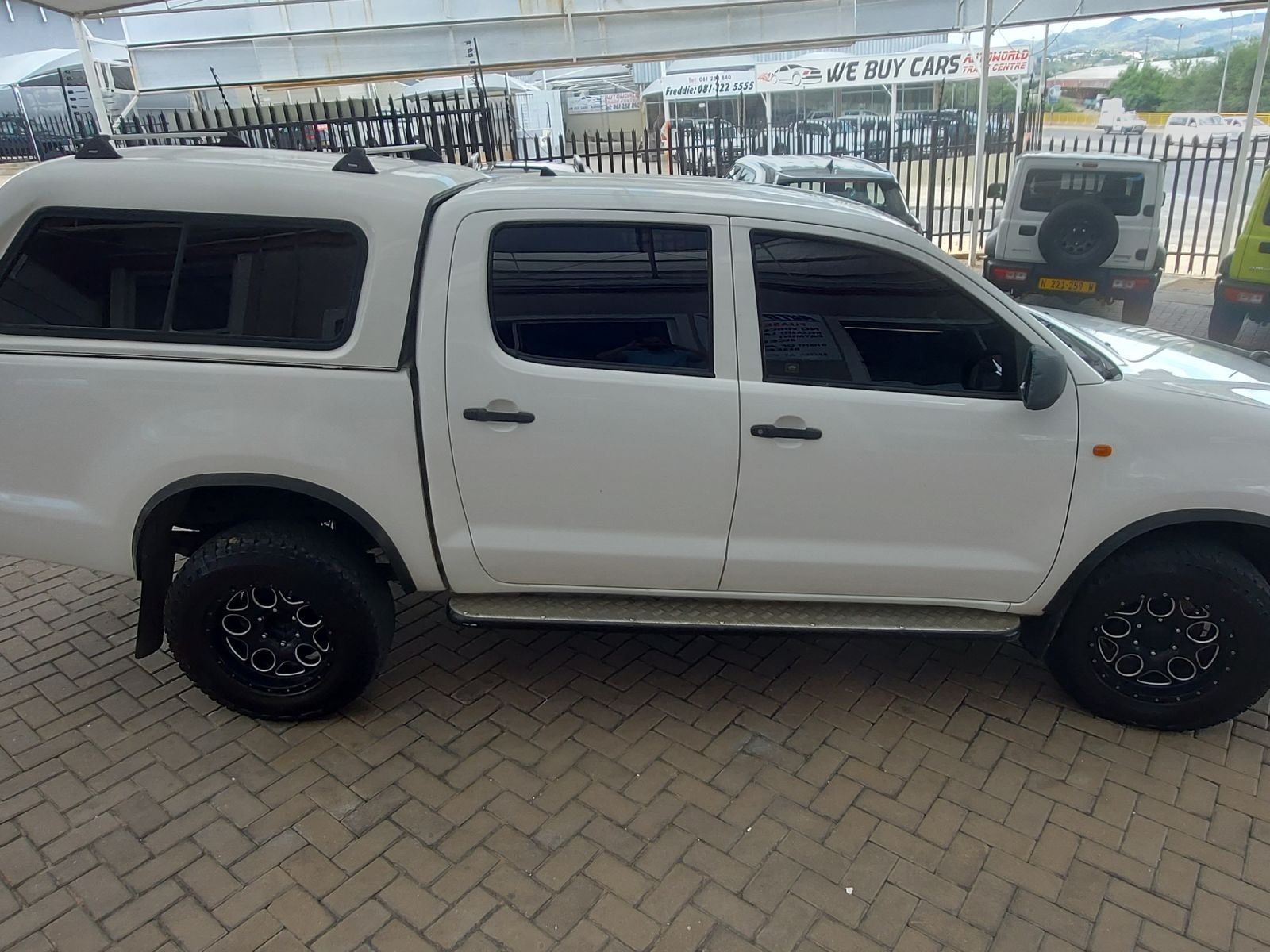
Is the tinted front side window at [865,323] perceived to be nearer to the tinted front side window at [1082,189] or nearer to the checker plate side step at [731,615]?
the checker plate side step at [731,615]

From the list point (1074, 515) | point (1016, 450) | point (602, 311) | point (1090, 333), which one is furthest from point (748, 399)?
point (1090, 333)

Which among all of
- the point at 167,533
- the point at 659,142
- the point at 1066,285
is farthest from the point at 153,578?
the point at 659,142

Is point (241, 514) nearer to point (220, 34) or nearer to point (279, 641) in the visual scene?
point (279, 641)

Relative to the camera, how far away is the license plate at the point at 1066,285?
7961 mm

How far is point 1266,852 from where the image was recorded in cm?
266

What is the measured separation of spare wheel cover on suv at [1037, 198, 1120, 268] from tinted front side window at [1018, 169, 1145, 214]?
0.17 metres

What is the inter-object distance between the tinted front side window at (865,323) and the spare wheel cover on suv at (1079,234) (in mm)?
5928

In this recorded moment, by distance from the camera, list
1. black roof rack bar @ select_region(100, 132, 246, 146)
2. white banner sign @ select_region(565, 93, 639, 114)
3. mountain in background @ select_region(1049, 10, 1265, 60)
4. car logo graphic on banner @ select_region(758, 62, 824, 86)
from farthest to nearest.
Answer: white banner sign @ select_region(565, 93, 639, 114)
car logo graphic on banner @ select_region(758, 62, 824, 86)
mountain in background @ select_region(1049, 10, 1265, 60)
black roof rack bar @ select_region(100, 132, 246, 146)

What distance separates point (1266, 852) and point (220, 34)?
582 inches

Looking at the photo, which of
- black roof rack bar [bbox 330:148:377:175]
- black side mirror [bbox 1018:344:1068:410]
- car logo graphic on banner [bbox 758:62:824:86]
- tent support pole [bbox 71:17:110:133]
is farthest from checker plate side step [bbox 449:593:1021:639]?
car logo graphic on banner [bbox 758:62:824:86]

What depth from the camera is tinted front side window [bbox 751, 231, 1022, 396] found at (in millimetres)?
2908

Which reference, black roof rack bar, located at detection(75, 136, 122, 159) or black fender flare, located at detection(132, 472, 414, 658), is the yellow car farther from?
black roof rack bar, located at detection(75, 136, 122, 159)

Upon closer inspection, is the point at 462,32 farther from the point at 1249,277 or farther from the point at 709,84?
the point at 1249,277

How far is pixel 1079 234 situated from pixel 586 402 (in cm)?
695
